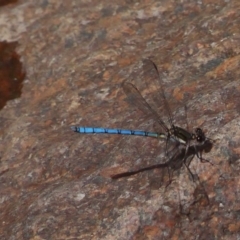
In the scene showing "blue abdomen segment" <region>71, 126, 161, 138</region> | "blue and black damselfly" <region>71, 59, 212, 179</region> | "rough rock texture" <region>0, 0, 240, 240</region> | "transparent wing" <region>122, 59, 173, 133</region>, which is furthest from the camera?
"transparent wing" <region>122, 59, 173, 133</region>

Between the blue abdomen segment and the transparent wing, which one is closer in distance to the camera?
the blue abdomen segment

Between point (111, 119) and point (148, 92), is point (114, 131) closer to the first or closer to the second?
point (111, 119)

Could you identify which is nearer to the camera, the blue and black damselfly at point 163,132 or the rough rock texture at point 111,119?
the rough rock texture at point 111,119

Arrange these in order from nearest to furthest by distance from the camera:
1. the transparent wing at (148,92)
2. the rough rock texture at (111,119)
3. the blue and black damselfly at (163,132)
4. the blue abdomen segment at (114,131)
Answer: the rough rock texture at (111,119) < the blue and black damselfly at (163,132) < the blue abdomen segment at (114,131) < the transparent wing at (148,92)

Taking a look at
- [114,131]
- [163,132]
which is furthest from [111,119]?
[163,132]

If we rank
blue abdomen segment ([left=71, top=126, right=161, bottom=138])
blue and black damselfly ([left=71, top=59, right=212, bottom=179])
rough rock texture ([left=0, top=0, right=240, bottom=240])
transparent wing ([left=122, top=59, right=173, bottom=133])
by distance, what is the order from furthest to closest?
transparent wing ([left=122, top=59, right=173, bottom=133]), blue abdomen segment ([left=71, top=126, right=161, bottom=138]), blue and black damselfly ([left=71, top=59, right=212, bottom=179]), rough rock texture ([left=0, top=0, right=240, bottom=240])

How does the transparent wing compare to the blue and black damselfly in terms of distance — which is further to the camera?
the transparent wing

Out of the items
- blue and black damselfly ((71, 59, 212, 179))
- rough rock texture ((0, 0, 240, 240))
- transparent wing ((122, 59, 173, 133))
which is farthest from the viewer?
transparent wing ((122, 59, 173, 133))
